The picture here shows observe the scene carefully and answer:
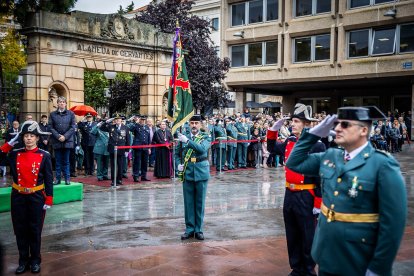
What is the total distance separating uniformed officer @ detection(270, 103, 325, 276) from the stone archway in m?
12.0

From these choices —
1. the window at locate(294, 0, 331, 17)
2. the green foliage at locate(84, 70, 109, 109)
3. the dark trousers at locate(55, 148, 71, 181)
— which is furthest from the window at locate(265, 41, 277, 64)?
the dark trousers at locate(55, 148, 71, 181)

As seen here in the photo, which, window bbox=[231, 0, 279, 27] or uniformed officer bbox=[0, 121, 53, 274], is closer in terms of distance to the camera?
uniformed officer bbox=[0, 121, 53, 274]

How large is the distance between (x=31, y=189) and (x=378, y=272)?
4.37 metres

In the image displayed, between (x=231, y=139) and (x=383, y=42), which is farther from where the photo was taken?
(x=383, y=42)

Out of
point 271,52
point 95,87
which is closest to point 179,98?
point 95,87

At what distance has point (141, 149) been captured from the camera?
1449 centimetres

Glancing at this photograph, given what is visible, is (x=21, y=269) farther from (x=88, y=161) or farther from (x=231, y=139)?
(x=231, y=139)

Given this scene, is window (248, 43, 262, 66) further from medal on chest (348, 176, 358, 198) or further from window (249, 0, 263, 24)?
medal on chest (348, 176, 358, 198)

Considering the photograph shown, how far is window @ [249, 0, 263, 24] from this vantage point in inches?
1398

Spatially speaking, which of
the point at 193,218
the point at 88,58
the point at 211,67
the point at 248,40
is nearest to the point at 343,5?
the point at 248,40

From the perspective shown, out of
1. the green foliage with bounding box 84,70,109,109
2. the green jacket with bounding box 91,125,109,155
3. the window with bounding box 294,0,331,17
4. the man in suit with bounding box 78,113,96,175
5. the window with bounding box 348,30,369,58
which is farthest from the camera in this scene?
the green foliage with bounding box 84,70,109,109

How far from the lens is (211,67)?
26.0 metres

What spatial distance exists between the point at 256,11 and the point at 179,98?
28.6 metres

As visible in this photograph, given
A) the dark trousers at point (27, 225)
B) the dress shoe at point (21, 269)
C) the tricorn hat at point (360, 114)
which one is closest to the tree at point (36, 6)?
the dark trousers at point (27, 225)
